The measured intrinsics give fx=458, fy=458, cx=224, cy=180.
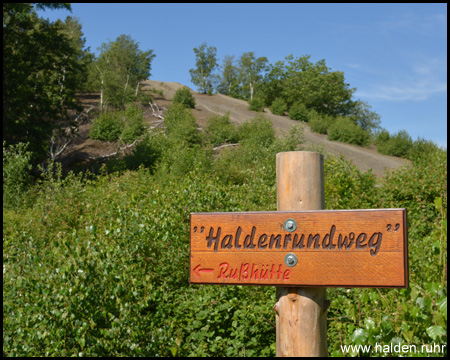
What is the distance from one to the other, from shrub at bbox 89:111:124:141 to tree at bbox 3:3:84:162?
10.1 ft

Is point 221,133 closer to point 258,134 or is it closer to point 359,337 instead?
point 258,134

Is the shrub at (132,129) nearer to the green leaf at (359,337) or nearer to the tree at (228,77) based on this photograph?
the green leaf at (359,337)

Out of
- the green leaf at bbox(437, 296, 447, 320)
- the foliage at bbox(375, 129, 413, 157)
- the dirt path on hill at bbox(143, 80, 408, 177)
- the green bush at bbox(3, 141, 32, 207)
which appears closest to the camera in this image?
the green leaf at bbox(437, 296, 447, 320)

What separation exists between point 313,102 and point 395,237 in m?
33.6

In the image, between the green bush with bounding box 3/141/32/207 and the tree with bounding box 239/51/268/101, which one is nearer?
the green bush with bounding box 3/141/32/207

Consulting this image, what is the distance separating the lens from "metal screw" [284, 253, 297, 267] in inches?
76.0

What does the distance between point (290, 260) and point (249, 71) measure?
146 ft

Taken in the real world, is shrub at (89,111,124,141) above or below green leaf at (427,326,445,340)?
above

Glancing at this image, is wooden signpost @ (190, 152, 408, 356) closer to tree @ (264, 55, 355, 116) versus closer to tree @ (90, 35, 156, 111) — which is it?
tree @ (90, 35, 156, 111)

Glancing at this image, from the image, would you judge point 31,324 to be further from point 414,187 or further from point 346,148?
point 346,148

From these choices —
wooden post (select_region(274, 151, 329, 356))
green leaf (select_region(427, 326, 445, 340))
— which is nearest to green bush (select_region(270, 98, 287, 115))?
green leaf (select_region(427, 326, 445, 340))

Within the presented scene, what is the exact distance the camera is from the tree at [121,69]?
75.1 feet

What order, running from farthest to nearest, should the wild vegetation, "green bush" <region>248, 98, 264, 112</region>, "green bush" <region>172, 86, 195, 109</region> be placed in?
"green bush" <region>248, 98, 264, 112</region>, "green bush" <region>172, 86, 195, 109</region>, the wild vegetation

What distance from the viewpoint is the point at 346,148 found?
20.1 meters
